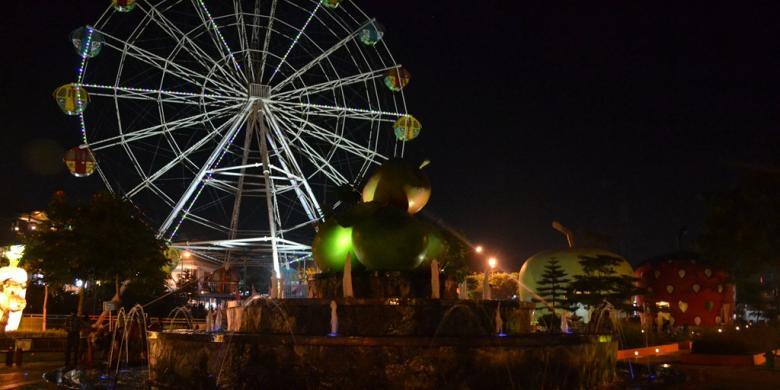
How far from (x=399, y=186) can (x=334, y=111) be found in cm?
2175

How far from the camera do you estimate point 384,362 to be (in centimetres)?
849

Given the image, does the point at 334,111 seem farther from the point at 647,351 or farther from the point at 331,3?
the point at 647,351

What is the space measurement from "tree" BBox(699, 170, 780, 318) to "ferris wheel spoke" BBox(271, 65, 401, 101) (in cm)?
1534

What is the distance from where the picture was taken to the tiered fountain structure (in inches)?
335

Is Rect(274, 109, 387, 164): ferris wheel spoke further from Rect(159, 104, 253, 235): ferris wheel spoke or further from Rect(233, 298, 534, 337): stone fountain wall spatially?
Rect(233, 298, 534, 337): stone fountain wall

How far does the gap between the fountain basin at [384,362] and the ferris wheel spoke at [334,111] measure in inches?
927

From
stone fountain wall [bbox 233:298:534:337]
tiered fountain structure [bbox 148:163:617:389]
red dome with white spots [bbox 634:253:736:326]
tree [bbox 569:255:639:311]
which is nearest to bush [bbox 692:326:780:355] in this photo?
tiered fountain structure [bbox 148:163:617:389]

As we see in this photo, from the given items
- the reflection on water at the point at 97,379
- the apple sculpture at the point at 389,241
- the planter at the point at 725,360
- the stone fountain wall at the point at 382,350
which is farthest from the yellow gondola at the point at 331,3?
the stone fountain wall at the point at 382,350

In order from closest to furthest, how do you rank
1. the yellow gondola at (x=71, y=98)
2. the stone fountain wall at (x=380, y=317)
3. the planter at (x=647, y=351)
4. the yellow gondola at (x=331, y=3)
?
the stone fountain wall at (x=380, y=317), the planter at (x=647, y=351), the yellow gondola at (x=71, y=98), the yellow gondola at (x=331, y=3)

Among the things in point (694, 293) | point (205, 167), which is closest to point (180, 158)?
point (205, 167)

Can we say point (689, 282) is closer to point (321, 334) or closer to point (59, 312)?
point (59, 312)

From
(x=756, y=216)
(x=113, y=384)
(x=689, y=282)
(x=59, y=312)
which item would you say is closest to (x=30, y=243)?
(x=59, y=312)

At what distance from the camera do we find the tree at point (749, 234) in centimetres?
2217

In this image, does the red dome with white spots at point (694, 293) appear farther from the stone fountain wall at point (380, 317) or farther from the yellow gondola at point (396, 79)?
the stone fountain wall at point (380, 317)
